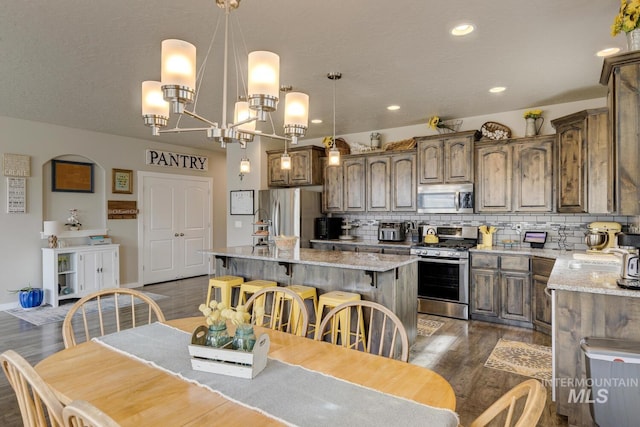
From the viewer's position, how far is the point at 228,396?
4.11 ft

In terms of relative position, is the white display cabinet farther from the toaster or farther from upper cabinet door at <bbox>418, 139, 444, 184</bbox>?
upper cabinet door at <bbox>418, 139, 444, 184</bbox>

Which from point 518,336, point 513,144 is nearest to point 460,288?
point 518,336

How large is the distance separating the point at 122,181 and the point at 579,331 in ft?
21.8

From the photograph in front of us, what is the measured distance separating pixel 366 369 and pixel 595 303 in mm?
1682

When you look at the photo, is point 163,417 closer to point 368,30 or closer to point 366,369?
point 366,369

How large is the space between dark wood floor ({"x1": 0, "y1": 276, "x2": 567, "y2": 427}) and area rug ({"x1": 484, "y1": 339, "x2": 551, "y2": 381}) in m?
0.08

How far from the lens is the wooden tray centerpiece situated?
138cm

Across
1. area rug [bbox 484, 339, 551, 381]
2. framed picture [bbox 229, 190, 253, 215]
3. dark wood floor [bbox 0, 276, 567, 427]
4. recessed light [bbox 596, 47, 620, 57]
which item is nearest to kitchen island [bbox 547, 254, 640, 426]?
dark wood floor [bbox 0, 276, 567, 427]

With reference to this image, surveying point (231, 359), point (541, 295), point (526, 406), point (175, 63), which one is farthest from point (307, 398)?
point (541, 295)

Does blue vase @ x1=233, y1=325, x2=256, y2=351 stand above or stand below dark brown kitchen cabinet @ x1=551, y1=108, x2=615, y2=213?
below

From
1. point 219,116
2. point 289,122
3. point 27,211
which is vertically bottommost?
point 27,211

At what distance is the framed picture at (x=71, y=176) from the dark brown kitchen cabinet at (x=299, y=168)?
2924mm

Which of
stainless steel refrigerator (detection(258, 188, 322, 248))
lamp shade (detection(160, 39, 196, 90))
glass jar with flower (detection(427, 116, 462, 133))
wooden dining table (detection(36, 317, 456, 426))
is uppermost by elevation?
glass jar with flower (detection(427, 116, 462, 133))

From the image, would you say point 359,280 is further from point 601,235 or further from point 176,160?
point 176,160
